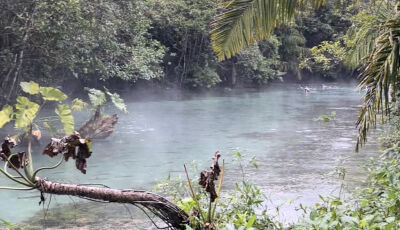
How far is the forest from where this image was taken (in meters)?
3.32

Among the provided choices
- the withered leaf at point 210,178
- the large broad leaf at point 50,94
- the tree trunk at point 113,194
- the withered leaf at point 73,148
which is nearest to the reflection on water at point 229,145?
the large broad leaf at point 50,94

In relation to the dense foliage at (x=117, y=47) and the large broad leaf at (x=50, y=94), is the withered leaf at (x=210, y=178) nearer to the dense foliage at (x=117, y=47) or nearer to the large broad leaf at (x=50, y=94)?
the large broad leaf at (x=50, y=94)

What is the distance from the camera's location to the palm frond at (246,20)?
159 inches

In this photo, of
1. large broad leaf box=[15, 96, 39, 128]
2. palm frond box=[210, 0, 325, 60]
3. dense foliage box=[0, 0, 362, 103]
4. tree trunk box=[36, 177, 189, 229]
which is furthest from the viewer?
dense foliage box=[0, 0, 362, 103]

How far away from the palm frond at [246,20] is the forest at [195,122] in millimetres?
11

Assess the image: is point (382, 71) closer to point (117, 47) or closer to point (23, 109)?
point (23, 109)

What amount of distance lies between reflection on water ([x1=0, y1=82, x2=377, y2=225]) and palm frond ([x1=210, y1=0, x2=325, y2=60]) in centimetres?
160

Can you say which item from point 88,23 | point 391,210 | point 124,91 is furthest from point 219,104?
point 391,210

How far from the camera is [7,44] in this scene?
1202 cm

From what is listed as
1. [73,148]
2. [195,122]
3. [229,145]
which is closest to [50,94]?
[73,148]

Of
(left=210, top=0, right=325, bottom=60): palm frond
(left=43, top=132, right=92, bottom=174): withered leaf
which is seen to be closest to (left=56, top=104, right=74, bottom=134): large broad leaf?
(left=210, top=0, right=325, bottom=60): palm frond

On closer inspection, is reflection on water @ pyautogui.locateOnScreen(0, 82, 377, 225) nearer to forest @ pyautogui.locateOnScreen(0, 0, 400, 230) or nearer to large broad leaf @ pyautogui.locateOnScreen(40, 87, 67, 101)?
forest @ pyautogui.locateOnScreen(0, 0, 400, 230)

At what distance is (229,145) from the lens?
37.6ft

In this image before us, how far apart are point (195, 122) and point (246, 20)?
35.8 feet
